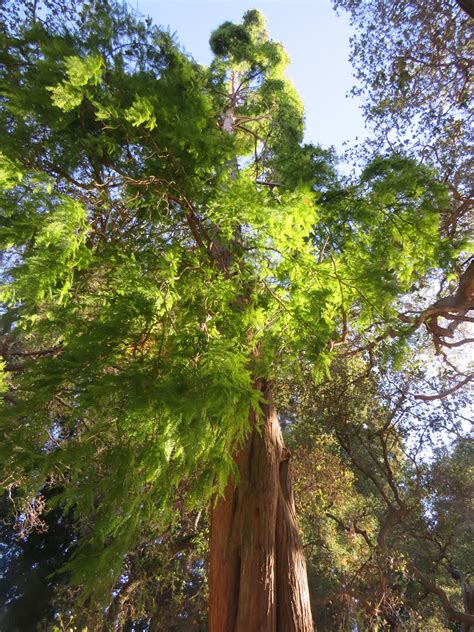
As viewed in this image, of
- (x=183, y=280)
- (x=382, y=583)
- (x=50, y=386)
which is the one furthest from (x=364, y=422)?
(x=50, y=386)

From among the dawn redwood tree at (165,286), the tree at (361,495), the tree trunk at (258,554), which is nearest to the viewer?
the dawn redwood tree at (165,286)

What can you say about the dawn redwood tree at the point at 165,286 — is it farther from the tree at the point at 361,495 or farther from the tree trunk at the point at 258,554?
the tree at the point at 361,495

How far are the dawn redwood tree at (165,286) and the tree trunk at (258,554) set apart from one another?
18 millimetres

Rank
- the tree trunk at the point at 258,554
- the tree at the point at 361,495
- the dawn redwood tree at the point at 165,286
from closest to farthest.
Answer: the dawn redwood tree at the point at 165,286 → the tree trunk at the point at 258,554 → the tree at the point at 361,495

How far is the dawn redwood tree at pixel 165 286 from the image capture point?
125 inches

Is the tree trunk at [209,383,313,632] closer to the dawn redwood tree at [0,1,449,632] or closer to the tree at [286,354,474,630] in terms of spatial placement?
the dawn redwood tree at [0,1,449,632]

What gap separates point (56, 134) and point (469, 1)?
575 centimetres

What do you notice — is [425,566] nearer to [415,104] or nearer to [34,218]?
[415,104]

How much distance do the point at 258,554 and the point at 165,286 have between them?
9.57 feet

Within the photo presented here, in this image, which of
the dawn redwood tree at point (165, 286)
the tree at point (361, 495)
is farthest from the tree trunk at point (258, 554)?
the tree at point (361, 495)

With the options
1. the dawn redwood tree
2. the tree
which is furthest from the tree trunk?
the tree

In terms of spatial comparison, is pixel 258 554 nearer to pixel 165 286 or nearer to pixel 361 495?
pixel 165 286

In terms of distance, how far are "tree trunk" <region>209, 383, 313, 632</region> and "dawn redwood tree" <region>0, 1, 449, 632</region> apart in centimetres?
2

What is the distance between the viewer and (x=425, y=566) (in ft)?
52.0
